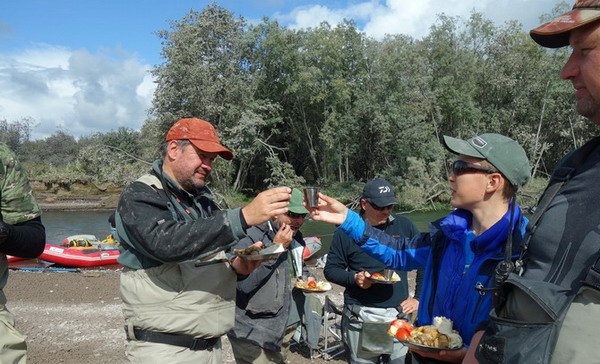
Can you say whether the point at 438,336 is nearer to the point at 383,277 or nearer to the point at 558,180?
the point at 558,180

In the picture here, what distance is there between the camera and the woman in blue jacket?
253 cm

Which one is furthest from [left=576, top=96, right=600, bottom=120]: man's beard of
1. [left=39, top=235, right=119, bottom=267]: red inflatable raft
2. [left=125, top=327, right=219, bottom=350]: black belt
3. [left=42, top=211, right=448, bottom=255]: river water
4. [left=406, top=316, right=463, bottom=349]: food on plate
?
[left=42, top=211, right=448, bottom=255]: river water

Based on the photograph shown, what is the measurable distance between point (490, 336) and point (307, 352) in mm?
5508

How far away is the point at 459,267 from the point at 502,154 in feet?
2.12

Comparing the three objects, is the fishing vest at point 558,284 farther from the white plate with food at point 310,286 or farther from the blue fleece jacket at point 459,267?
the white plate with food at point 310,286

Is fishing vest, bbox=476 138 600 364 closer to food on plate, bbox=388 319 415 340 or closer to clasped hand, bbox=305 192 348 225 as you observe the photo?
food on plate, bbox=388 319 415 340

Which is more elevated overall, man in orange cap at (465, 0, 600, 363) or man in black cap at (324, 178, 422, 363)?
man in orange cap at (465, 0, 600, 363)

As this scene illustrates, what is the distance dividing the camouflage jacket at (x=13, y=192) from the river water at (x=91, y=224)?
17.8 m

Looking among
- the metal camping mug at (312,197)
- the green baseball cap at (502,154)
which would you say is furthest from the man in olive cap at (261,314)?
the green baseball cap at (502,154)

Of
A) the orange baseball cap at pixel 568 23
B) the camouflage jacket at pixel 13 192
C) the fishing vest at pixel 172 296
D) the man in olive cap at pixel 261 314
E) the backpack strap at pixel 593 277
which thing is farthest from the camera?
the man in olive cap at pixel 261 314

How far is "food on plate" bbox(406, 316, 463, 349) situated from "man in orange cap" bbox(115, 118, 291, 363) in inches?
40.7

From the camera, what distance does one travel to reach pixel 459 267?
2.66 metres

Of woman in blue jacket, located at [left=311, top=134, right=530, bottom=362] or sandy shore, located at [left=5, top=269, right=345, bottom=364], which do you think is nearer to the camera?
woman in blue jacket, located at [left=311, top=134, right=530, bottom=362]

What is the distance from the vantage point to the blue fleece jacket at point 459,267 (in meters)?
2.51
